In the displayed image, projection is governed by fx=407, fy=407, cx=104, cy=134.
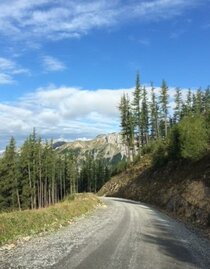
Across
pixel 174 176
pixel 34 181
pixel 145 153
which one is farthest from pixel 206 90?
pixel 174 176

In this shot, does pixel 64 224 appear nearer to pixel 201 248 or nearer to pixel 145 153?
pixel 201 248

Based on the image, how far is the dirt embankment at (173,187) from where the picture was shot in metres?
30.0

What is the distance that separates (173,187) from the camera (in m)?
42.9

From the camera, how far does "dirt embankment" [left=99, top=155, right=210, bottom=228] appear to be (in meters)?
30.0

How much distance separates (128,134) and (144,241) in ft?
246

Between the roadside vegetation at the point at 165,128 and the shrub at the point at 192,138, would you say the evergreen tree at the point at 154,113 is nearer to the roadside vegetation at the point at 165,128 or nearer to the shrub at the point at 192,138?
the roadside vegetation at the point at 165,128

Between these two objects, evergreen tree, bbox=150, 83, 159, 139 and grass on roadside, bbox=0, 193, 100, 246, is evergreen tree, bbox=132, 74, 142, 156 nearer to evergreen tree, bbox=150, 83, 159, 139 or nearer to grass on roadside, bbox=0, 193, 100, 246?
evergreen tree, bbox=150, 83, 159, 139

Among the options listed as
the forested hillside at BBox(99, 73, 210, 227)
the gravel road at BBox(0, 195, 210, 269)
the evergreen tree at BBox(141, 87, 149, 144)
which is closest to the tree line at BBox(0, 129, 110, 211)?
the forested hillside at BBox(99, 73, 210, 227)

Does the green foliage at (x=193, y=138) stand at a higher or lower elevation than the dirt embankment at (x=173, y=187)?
higher

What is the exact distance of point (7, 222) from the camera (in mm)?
15844

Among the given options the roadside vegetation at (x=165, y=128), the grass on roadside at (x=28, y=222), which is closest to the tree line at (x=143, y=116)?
the roadside vegetation at (x=165, y=128)

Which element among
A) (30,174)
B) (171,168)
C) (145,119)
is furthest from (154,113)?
(171,168)

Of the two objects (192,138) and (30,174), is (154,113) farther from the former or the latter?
(192,138)

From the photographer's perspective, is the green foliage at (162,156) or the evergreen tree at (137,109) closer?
the green foliage at (162,156)
